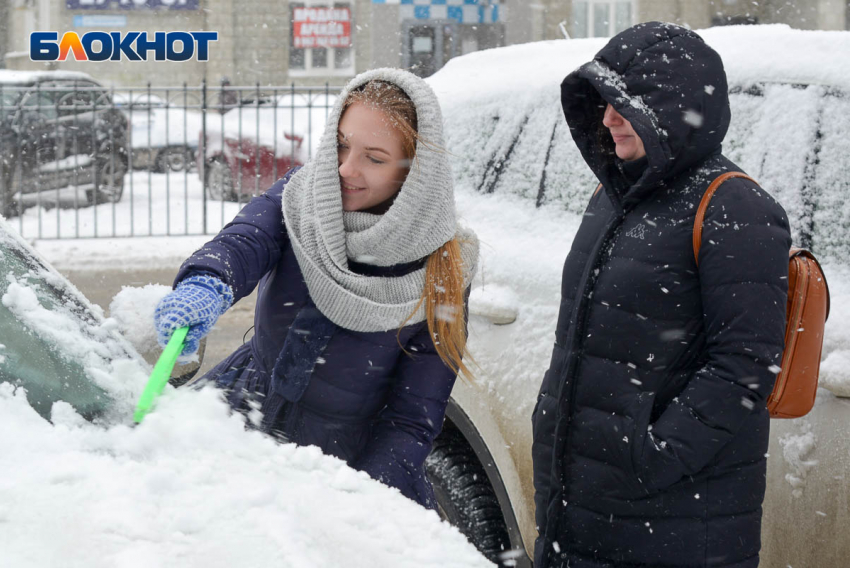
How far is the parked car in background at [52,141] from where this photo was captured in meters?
8.91

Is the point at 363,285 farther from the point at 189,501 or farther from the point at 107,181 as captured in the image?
the point at 107,181

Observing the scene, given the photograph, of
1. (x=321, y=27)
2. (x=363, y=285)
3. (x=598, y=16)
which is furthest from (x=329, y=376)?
(x=598, y=16)

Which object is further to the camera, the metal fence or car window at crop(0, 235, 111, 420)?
the metal fence

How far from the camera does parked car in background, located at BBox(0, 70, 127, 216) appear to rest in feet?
29.2

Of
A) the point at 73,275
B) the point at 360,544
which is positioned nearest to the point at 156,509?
the point at 360,544

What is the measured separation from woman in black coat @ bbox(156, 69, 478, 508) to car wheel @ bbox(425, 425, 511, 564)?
0.77m

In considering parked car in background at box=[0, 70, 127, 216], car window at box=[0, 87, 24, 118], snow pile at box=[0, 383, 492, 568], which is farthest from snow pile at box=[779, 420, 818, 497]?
car window at box=[0, 87, 24, 118]

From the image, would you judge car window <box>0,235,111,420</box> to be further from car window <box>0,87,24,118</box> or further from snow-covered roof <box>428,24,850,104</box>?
car window <box>0,87,24,118</box>

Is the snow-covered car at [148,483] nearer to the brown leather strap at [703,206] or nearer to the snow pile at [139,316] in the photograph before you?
the snow pile at [139,316]

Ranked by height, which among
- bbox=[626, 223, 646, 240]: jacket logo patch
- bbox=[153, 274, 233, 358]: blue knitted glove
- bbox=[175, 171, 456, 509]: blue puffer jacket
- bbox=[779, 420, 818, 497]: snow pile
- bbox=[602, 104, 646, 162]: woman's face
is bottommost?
bbox=[779, 420, 818, 497]: snow pile

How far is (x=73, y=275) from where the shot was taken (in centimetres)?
726

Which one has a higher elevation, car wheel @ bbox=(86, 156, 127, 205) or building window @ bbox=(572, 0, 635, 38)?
building window @ bbox=(572, 0, 635, 38)

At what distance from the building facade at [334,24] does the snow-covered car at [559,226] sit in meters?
19.2

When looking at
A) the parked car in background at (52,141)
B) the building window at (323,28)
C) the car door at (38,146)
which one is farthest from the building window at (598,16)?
the car door at (38,146)
